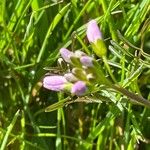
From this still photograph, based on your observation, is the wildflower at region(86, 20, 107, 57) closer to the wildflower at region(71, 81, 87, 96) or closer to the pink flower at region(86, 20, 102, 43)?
the pink flower at region(86, 20, 102, 43)

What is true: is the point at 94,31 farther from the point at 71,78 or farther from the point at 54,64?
the point at 54,64

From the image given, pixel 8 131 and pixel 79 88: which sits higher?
pixel 79 88

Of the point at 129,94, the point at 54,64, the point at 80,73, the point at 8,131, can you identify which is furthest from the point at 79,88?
the point at 54,64

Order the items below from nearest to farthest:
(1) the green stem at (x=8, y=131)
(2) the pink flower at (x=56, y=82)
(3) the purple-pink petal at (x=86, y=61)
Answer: (3) the purple-pink petal at (x=86, y=61) < (2) the pink flower at (x=56, y=82) < (1) the green stem at (x=8, y=131)

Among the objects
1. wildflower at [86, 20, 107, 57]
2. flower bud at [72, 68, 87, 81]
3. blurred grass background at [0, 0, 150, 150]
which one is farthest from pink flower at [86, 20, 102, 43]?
→ blurred grass background at [0, 0, 150, 150]

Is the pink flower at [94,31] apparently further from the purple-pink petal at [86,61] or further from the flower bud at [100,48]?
the purple-pink petal at [86,61]

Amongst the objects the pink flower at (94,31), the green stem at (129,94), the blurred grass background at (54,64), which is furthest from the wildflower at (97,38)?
the blurred grass background at (54,64)

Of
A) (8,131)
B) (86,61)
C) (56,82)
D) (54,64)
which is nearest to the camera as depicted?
(86,61)

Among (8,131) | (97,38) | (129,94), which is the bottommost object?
(8,131)

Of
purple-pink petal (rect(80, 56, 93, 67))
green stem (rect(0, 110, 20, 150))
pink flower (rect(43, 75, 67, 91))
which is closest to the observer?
purple-pink petal (rect(80, 56, 93, 67))
